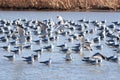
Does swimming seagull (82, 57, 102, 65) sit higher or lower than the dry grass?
higher

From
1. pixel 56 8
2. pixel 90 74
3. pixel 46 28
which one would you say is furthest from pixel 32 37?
pixel 56 8

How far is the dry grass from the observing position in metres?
42.3

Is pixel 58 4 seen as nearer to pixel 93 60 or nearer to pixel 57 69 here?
pixel 93 60

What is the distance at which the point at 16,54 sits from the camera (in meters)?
21.9

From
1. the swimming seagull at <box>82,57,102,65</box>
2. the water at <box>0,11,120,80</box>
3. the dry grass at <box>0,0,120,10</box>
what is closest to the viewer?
the water at <box>0,11,120,80</box>

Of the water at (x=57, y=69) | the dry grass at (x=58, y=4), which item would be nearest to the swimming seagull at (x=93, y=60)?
the water at (x=57, y=69)

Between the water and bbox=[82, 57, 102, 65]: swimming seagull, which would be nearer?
the water

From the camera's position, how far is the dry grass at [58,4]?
4228 cm

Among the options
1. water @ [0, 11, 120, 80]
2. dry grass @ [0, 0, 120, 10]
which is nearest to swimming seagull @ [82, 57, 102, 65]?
water @ [0, 11, 120, 80]

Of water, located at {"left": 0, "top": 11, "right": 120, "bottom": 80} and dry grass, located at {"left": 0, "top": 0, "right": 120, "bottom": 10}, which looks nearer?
water, located at {"left": 0, "top": 11, "right": 120, "bottom": 80}

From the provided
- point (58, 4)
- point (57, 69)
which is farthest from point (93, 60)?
point (58, 4)

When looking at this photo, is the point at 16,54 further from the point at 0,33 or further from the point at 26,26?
the point at 26,26

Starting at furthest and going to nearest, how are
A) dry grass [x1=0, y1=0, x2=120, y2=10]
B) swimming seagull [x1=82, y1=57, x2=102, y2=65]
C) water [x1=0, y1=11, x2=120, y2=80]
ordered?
dry grass [x1=0, y1=0, x2=120, y2=10], swimming seagull [x1=82, y1=57, x2=102, y2=65], water [x1=0, y1=11, x2=120, y2=80]

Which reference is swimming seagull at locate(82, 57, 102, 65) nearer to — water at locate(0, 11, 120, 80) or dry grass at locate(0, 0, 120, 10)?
water at locate(0, 11, 120, 80)
